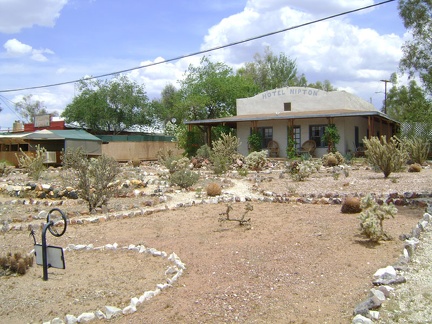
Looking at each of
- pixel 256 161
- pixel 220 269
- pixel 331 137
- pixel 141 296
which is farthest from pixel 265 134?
pixel 141 296

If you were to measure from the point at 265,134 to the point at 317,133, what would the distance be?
3.18 meters

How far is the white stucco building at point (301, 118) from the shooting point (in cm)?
2594

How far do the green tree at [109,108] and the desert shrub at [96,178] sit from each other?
111 ft

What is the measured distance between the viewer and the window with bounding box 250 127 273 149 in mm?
28156

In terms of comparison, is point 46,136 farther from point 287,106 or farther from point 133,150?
point 287,106

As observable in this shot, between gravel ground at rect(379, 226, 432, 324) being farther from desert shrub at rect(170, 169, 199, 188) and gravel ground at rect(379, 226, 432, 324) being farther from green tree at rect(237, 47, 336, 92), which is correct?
green tree at rect(237, 47, 336, 92)

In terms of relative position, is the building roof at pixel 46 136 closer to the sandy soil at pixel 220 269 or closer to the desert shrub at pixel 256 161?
the desert shrub at pixel 256 161

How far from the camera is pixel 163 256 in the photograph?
281 inches

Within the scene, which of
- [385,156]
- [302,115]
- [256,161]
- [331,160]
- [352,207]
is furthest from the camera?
[302,115]

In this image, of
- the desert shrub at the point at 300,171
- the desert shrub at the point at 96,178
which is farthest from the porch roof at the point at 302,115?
the desert shrub at the point at 96,178

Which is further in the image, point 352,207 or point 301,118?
point 301,118

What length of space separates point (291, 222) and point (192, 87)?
36.4 meters

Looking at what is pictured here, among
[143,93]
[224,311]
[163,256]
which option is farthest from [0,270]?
[143,93]

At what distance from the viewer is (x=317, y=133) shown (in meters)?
26.6
